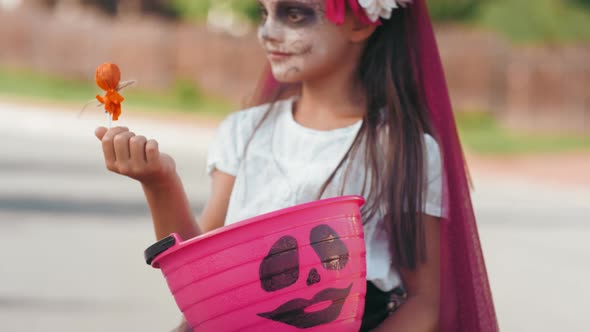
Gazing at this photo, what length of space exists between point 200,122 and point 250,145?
49.2 feet

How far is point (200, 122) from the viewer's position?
17.4 metres

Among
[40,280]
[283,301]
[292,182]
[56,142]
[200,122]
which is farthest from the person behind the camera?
[200,122]

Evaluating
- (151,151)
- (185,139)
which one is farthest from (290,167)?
(185,139)

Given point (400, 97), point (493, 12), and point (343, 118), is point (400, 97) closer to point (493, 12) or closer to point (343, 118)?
point (343, 118)

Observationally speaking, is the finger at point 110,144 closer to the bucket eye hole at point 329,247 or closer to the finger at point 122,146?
the finger at point 122,146

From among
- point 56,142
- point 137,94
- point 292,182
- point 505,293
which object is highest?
point 137,94

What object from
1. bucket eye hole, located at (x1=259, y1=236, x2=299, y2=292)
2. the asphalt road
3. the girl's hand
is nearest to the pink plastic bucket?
bucket eye hole, located at (x1=259, y1=236, x2=299, y2=292)

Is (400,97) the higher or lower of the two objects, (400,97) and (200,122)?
the lower

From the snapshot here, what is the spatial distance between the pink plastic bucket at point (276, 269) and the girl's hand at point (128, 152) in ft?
0.46

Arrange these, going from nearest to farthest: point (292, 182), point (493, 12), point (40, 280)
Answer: point (292, 182) < point (40, 280) < point (493, 12)

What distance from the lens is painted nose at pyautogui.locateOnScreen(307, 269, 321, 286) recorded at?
1824mm

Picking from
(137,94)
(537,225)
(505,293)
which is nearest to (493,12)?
(137,94)

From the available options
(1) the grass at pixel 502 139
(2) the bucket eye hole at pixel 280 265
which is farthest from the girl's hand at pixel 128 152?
(1) the grass at pixel 502 139

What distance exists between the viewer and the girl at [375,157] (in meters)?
2.20
